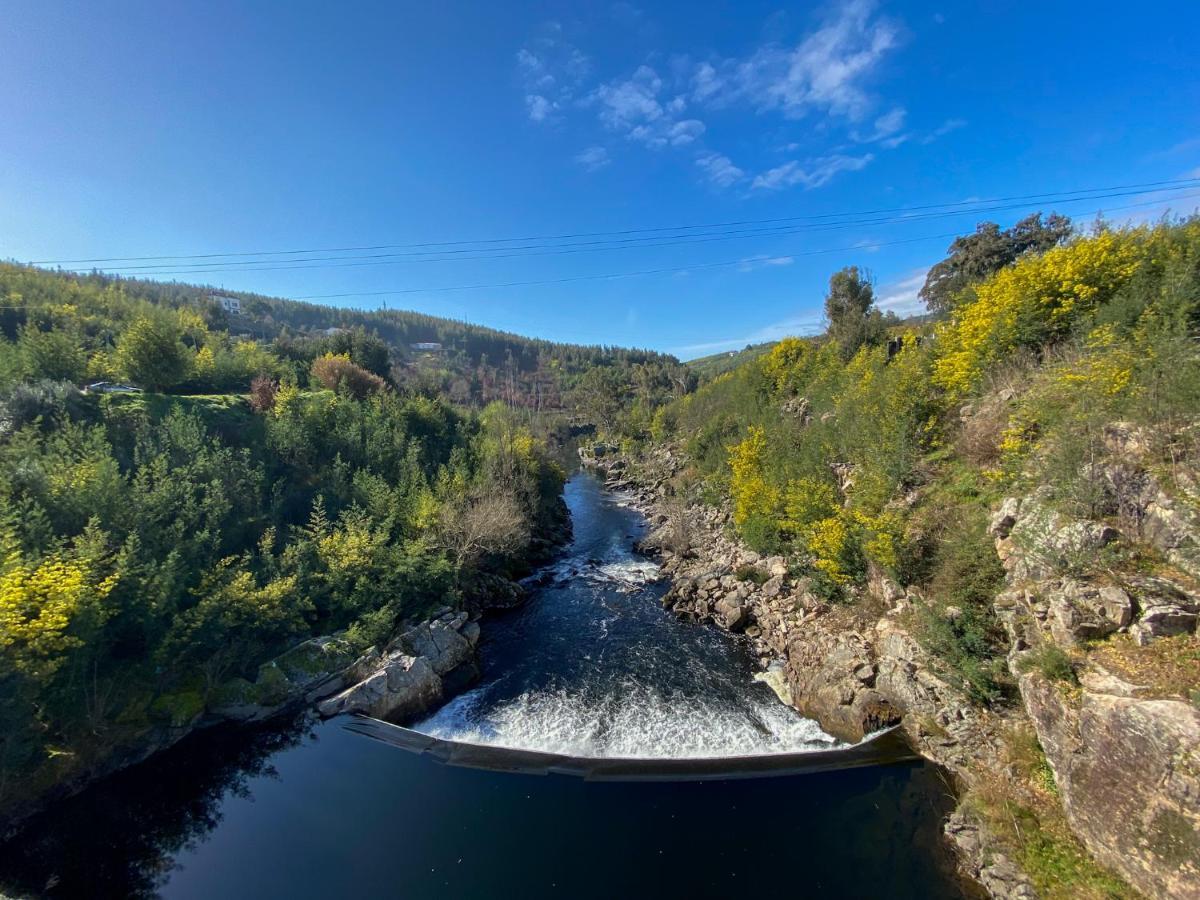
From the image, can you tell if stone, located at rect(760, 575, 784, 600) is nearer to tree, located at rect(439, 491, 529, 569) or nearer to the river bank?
the river bank

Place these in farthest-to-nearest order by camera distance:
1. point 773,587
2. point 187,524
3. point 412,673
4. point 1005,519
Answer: point 773,587 → point 187,524 → point 412,673 → point 1005,519

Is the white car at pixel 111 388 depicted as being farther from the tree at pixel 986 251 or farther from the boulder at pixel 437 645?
the tree at pixel 986 251

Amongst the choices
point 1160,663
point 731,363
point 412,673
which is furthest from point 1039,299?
point 731,363

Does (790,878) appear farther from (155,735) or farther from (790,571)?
(155,735)

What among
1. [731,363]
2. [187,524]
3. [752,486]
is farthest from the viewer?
[731,363]

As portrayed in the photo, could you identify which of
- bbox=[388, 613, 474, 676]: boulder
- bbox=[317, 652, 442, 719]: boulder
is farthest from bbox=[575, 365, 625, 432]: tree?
bbox=[317, 652, 442, 719]: boulder

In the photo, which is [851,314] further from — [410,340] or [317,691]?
[410,340]

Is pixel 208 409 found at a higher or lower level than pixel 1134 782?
higher

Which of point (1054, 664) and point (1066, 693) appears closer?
point (1066, 693)
